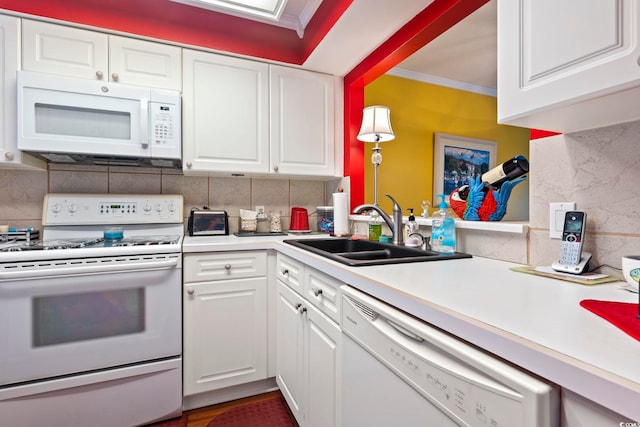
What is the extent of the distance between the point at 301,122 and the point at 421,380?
194 centimetres

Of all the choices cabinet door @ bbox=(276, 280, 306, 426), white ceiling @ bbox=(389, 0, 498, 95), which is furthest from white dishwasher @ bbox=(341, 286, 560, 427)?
white ceiling @ bbox=(389, 0, 498, 95)

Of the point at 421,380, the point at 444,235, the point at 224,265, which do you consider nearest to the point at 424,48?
the point at 444,235

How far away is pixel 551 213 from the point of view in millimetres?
1062

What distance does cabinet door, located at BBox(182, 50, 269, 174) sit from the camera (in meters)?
2.00

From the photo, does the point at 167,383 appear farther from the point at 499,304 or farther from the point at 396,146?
the point at 396,146

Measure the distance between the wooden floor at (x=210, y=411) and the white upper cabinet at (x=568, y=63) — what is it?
187 cm

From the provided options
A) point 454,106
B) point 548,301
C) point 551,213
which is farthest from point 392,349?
point 454,106

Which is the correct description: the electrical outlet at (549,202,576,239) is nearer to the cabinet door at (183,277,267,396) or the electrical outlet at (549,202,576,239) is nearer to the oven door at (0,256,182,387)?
the cabinet door at (183,277,267,396)

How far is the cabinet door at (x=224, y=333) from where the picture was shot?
1.69m

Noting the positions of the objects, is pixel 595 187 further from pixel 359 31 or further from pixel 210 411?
pixel 210 411

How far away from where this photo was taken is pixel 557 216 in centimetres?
104

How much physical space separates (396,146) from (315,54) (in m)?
1.43

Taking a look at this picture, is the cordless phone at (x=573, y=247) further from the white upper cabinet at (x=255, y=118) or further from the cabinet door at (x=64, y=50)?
the cabinet door at (x=64, y=50)

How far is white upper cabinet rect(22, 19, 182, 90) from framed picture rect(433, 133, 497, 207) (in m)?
2.59
